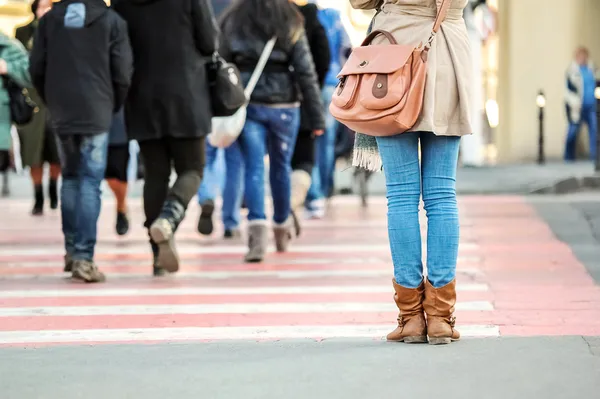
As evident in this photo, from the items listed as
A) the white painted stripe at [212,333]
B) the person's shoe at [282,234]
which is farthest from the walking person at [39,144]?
the white painted stripe at [212,333]

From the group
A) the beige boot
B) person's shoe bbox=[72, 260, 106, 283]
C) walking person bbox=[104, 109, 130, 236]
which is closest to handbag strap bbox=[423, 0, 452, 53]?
person's shoe bbox=[72, 260, 106, 283]

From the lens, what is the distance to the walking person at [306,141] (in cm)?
1132

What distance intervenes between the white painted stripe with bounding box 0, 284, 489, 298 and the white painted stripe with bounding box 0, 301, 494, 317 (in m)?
0.57

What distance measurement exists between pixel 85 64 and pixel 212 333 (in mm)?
2798

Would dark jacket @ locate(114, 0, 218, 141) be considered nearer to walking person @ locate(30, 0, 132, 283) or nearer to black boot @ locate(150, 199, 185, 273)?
walking person @ locate(30, 0, 132, 283)

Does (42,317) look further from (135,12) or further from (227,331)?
(135,12)

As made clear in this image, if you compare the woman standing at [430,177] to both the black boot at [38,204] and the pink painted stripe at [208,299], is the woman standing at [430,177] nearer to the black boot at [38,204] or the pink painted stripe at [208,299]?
the pink painted stripe at [208,299]

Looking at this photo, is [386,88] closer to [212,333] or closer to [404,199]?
[404,199]

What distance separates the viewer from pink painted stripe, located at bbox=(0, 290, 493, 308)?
27.5 ft

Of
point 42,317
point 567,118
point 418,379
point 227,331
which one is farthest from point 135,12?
point 567,118

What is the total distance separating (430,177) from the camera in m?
6.19

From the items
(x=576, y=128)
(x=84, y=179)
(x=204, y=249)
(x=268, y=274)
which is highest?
(x=84, y=179)

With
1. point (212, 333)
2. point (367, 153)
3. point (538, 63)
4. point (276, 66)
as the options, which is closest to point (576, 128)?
point (538, 63)

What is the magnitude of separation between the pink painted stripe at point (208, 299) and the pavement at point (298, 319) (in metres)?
0.02
